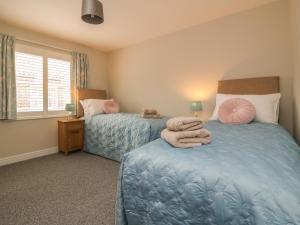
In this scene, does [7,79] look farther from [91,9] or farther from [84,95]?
[91,9]

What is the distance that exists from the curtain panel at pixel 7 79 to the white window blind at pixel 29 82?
0.13 meters

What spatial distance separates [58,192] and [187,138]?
1.75m

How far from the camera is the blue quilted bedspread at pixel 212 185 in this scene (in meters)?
0.68

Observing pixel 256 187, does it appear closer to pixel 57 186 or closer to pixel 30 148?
pixel 57 186

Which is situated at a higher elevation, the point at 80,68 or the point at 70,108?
the point at 80,68

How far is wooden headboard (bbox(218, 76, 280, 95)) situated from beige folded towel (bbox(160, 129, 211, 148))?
1787 mm

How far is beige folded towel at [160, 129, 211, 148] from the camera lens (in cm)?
122

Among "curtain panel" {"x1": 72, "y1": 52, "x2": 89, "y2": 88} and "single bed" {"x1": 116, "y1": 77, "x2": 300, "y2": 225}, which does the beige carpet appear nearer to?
"single bed" {"x1": 116, "y1": 77, "x2": 300, "y2": 225}

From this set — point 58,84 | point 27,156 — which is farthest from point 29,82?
point 27,156

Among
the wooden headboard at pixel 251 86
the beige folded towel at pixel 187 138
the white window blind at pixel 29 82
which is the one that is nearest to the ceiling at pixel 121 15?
the white window blind at pixel 29 82

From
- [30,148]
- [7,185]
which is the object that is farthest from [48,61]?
[7,185]

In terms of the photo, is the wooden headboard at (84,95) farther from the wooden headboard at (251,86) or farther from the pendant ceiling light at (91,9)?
the wooden headboard at (251,86)

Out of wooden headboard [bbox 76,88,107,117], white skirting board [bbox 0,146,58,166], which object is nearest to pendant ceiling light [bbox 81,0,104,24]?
wooden headboard [bbox 76,88,107,117]

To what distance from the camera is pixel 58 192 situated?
2.06m
